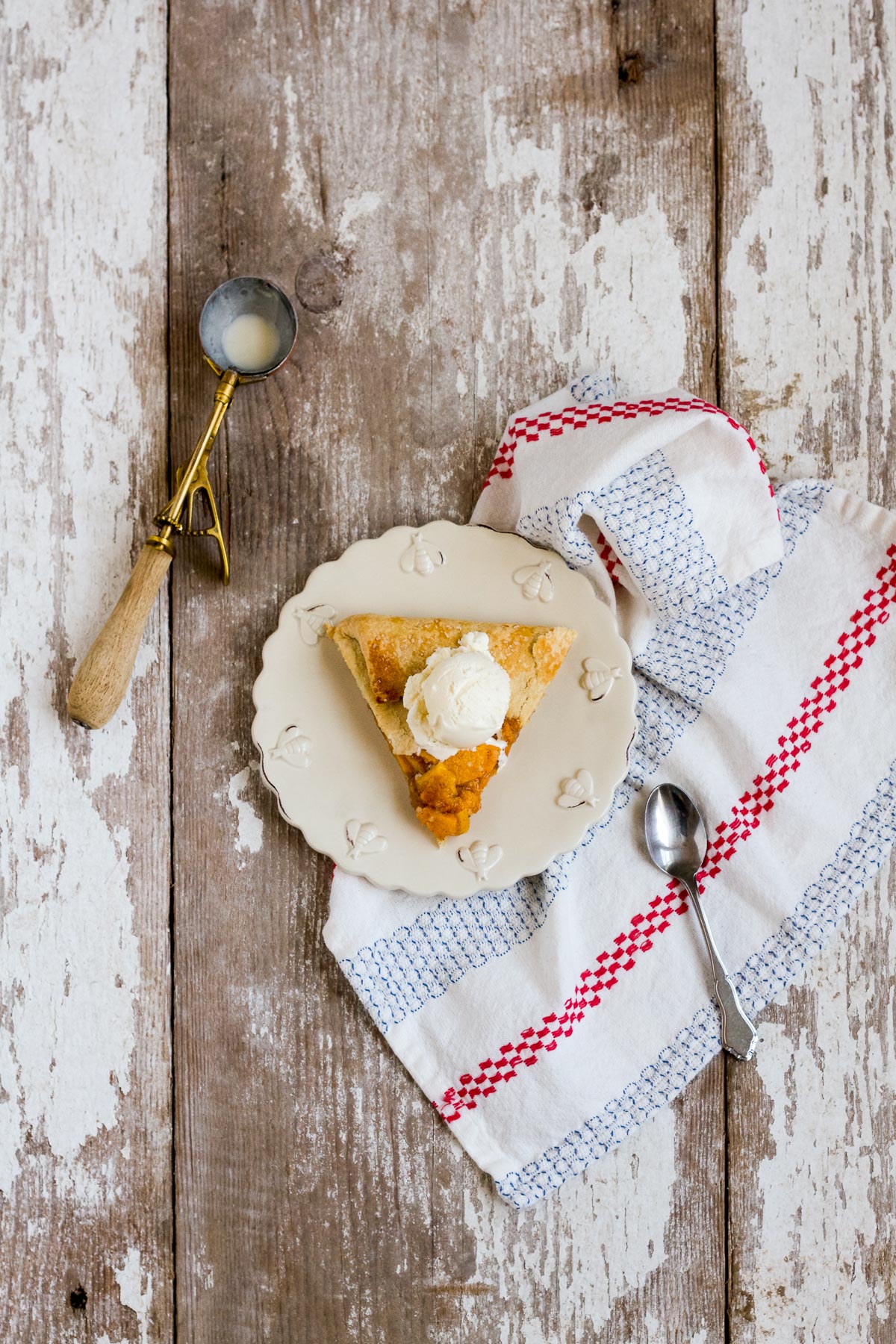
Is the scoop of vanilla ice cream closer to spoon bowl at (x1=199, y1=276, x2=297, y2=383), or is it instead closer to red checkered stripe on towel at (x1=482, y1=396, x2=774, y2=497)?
red checkered stripe on towel at (x1=482, y1=396, x2=774, y2=497)

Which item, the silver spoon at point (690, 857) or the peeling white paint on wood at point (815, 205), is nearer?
the silver spoon at point (690, 857)

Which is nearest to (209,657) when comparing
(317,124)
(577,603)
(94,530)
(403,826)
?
(94,530)

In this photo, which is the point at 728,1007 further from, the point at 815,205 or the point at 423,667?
the point at 815,205

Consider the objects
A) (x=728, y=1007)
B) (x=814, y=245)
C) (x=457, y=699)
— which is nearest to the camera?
(x=457, y=699)

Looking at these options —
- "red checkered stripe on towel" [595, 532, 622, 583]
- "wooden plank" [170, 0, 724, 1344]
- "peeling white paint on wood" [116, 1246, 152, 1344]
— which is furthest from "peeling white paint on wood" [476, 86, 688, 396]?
"peeling white paint on wood" [116, 1246, 152, 1344]

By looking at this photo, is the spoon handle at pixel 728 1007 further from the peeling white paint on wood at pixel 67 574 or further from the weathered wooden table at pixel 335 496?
the peeling white paint on wood at pixel 67 574

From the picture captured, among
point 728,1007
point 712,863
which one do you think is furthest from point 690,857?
point 728,1007

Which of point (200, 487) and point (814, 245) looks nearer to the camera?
point (200, 487)

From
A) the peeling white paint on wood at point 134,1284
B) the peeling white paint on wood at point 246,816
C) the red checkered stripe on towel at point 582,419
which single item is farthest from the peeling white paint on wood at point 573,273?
the peeling white paint on wood at point 134,1284
